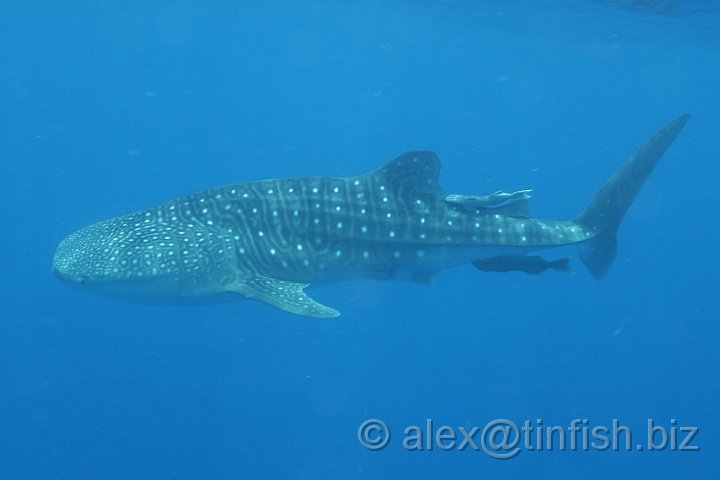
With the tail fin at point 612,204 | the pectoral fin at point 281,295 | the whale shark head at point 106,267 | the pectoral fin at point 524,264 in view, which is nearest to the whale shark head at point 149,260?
the whale shark head at point 106,267

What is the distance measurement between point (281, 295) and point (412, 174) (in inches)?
88.1

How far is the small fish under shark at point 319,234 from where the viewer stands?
24.0 ft

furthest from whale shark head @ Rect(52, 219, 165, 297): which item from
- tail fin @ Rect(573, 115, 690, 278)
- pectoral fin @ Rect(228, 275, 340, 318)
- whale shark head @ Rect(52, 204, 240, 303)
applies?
tail fin @ Rect(573, 115, 690, 278)

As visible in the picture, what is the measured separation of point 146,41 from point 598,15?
1683 inches

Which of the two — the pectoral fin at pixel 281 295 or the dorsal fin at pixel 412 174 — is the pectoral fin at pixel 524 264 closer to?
the dorsal fin at pixel 412 174

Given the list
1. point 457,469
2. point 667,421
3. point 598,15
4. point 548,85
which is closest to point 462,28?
point 598,15

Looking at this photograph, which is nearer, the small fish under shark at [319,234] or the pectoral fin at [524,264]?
the small fish under shark at [319,234]

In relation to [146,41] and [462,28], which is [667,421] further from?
[146,41]

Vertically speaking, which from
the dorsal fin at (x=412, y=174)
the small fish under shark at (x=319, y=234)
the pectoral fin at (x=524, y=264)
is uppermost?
the dorsal fin at (x=412, y=174)

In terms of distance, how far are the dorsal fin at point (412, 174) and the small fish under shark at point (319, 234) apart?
0.01 metres

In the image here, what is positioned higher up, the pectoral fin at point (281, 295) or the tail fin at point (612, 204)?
the tail fin at point (612, 204)

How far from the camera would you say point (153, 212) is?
310 inches

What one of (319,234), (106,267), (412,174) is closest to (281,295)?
(319,234)

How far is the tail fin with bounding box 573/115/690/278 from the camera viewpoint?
806 centimetres
